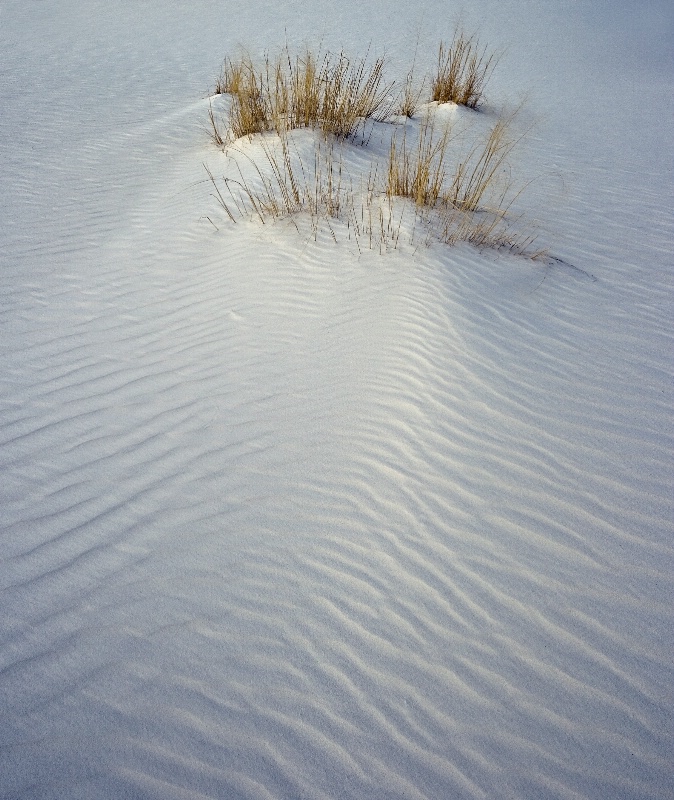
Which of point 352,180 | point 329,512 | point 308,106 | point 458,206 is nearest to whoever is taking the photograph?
point 329,512

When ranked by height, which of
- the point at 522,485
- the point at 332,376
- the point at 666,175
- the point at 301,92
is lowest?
the point at 522,485

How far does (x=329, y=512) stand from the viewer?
241cm

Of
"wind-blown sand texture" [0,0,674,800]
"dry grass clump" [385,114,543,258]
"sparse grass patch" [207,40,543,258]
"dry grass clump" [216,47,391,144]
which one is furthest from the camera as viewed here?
"dry grass clump" [216,47,391,144]

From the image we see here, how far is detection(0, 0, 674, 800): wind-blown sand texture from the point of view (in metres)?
1.72

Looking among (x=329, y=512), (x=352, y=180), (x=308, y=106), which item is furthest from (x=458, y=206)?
(x=329, y=512)

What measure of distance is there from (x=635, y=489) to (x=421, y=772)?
159 centimetres

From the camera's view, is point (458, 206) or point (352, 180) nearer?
point (458, 206)

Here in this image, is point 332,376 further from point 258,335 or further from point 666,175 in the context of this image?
point 666,175

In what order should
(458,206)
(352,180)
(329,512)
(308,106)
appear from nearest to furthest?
(329,512)
(458,206)
(352,180)
(308,106)

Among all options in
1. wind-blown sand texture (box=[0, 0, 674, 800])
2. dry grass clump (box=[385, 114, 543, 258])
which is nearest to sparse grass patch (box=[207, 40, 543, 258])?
dry grass clump (box=[385, 114, 543, 258])

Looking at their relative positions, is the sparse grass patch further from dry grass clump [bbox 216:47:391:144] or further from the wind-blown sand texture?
the wind-blown sand texture

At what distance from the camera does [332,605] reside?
2.07 m

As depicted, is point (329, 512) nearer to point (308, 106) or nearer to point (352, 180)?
point (352, 180)

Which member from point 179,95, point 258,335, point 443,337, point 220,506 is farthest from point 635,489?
point 179,95
